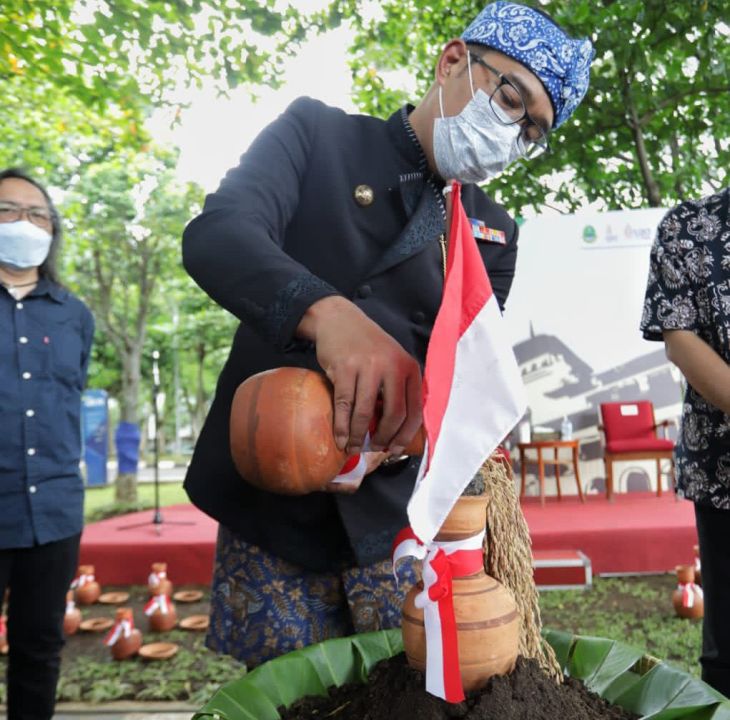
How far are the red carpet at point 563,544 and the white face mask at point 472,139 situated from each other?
4.13 m

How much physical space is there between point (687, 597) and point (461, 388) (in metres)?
4.24

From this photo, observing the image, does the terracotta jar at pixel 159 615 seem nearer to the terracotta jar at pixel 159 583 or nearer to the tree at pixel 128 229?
the terracotta jar at pixel 159 583

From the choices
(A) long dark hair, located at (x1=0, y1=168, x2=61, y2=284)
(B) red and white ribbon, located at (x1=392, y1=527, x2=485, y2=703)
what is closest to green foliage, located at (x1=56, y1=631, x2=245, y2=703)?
(A) long dark hair, located at (x1=0, y1=168, x2=61, y2=284)

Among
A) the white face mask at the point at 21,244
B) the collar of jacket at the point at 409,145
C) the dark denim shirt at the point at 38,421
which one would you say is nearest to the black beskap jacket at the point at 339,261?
the collar of jacket at the point at 409,145

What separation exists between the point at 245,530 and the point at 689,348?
1.08 m

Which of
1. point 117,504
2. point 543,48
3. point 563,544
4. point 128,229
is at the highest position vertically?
point 128,229

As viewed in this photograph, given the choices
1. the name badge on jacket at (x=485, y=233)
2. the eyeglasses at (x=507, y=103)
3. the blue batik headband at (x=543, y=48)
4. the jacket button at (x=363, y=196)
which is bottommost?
the name badge on jacket at (x=485, y=233)

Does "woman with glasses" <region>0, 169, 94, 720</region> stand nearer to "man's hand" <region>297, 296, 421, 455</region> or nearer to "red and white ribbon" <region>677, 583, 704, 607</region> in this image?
"man's hand" <region>297, 296, 421, 455</region>

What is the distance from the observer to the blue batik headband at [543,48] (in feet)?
3.82

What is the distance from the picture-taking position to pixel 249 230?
91cm

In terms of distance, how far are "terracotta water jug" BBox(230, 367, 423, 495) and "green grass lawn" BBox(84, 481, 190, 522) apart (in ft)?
17.8

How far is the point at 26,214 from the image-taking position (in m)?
2.52

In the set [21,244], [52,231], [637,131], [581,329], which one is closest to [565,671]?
[21,244]

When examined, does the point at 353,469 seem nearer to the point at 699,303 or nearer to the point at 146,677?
the point at 699,303
